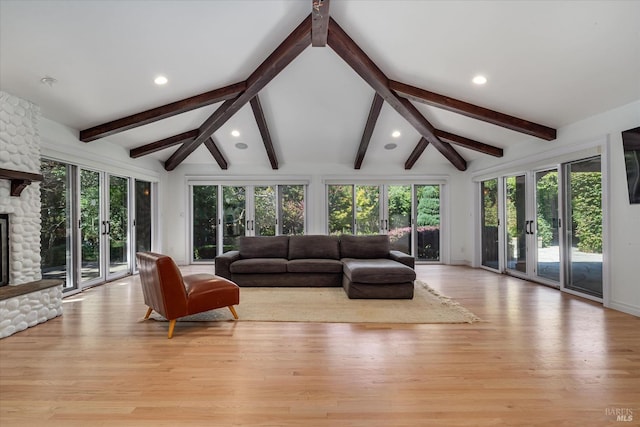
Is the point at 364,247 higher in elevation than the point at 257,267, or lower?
higher

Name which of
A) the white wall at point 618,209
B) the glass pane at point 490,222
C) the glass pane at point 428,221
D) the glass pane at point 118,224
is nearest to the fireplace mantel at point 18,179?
the glass pane at point 118,224

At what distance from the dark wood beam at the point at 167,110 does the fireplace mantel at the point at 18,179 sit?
1.28 meters

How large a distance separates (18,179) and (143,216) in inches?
132

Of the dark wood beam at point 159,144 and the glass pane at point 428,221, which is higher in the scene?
the dark wood beam at point 159,144

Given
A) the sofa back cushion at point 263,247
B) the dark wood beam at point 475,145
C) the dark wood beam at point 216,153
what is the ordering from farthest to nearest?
the dark wood beam at point 216,153
the dark wood beam at point 475,145
the sofa back cushion at point 263,247

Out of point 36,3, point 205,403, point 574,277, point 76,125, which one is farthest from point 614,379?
point 76,125

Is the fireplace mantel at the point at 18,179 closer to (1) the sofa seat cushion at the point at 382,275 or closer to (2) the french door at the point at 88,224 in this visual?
(2) the french door at the point at 88,224

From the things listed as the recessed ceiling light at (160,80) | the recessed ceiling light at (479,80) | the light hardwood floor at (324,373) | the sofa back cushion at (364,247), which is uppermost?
the recessed ceiling light at (160,80)

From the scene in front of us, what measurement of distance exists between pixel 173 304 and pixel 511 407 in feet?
9.31

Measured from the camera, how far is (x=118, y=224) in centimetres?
616

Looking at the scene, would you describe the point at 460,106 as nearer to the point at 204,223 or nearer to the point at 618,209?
the point at 618,209

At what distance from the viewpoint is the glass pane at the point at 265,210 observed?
7.92 m

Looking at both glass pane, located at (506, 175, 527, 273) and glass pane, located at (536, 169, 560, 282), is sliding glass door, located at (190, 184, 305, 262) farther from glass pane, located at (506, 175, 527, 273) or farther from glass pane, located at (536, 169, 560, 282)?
glass pane, located at (536, 169, 560, 282)

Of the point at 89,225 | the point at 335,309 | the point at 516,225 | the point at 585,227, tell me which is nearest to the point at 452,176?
the point at 516,225
